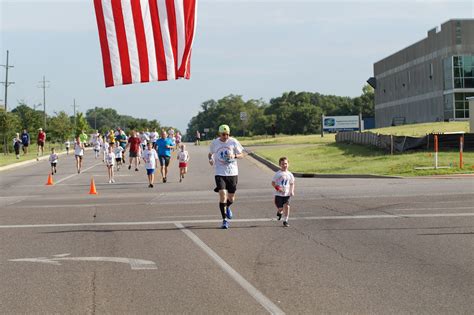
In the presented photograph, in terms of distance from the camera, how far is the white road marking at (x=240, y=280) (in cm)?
757

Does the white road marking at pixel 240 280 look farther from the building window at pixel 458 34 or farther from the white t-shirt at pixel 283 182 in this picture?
the building window at pixel 458 34

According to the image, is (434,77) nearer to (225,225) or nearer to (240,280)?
(225,225)

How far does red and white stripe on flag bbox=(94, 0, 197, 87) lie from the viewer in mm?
13773

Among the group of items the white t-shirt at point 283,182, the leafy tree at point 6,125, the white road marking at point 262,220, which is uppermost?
the leafy tree at point 6,125

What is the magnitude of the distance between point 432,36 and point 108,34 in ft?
255

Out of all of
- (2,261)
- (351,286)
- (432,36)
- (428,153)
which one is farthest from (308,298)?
(432,36)

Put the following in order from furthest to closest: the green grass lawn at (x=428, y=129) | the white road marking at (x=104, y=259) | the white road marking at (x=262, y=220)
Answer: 1. the green grass lawn at (x=428, y=129)
2. the white road marking at (x=262, y=220)
3. the white road marking at (x=104, y=259)

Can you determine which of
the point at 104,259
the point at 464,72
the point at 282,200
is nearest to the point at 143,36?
the point at 282,200

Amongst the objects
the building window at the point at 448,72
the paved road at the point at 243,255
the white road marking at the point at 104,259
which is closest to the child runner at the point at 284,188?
the paved road at the point at 243,255

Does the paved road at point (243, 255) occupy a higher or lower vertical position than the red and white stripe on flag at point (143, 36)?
lower

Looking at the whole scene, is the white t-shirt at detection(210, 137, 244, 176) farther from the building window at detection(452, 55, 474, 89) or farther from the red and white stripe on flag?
the building window at detection(452, 55, 474, 89)

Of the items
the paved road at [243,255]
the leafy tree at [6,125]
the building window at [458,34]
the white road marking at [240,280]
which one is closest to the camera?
the white road marking at [240,280]

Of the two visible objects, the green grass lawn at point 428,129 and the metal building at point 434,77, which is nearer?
the green grass lawn at point 428,129

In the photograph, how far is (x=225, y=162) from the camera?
14.5 m
